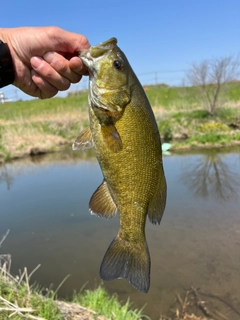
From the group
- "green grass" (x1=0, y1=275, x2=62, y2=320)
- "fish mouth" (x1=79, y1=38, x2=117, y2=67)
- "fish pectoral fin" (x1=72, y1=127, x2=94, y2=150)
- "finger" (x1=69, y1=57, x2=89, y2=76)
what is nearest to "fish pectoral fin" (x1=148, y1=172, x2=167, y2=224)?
"fish pectoral fin" (x1=72, y1=127, x2=94, y2=150)

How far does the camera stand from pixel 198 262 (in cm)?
673

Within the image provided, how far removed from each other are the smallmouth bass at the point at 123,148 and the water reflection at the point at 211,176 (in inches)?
354

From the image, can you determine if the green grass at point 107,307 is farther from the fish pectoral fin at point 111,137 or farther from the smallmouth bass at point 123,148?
the fish pectoral fin at point 111,137

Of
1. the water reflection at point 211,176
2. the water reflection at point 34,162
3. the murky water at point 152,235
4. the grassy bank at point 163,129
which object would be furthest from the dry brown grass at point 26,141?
the water reflection at point 211,176

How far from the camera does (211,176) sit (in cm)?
1272

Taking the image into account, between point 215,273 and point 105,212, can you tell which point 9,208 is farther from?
point 105,212

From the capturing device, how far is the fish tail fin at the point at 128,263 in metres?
1.77

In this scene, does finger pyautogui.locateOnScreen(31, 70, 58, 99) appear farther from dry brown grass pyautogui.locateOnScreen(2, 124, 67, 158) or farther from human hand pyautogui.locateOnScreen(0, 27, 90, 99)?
dry brown grass pyautogui.locateOnScreen(2, 124, 67, 158)

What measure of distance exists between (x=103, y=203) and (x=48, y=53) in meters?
1.09

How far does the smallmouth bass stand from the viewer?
1718 mm

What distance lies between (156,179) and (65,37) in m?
1.10

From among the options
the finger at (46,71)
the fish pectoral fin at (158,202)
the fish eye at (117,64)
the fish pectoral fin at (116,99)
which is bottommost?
the fish pectoral fin at (158,202)

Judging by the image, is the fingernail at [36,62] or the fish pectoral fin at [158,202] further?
the fingernail at [36,62]

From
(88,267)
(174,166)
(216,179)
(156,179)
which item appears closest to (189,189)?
(216,179)
